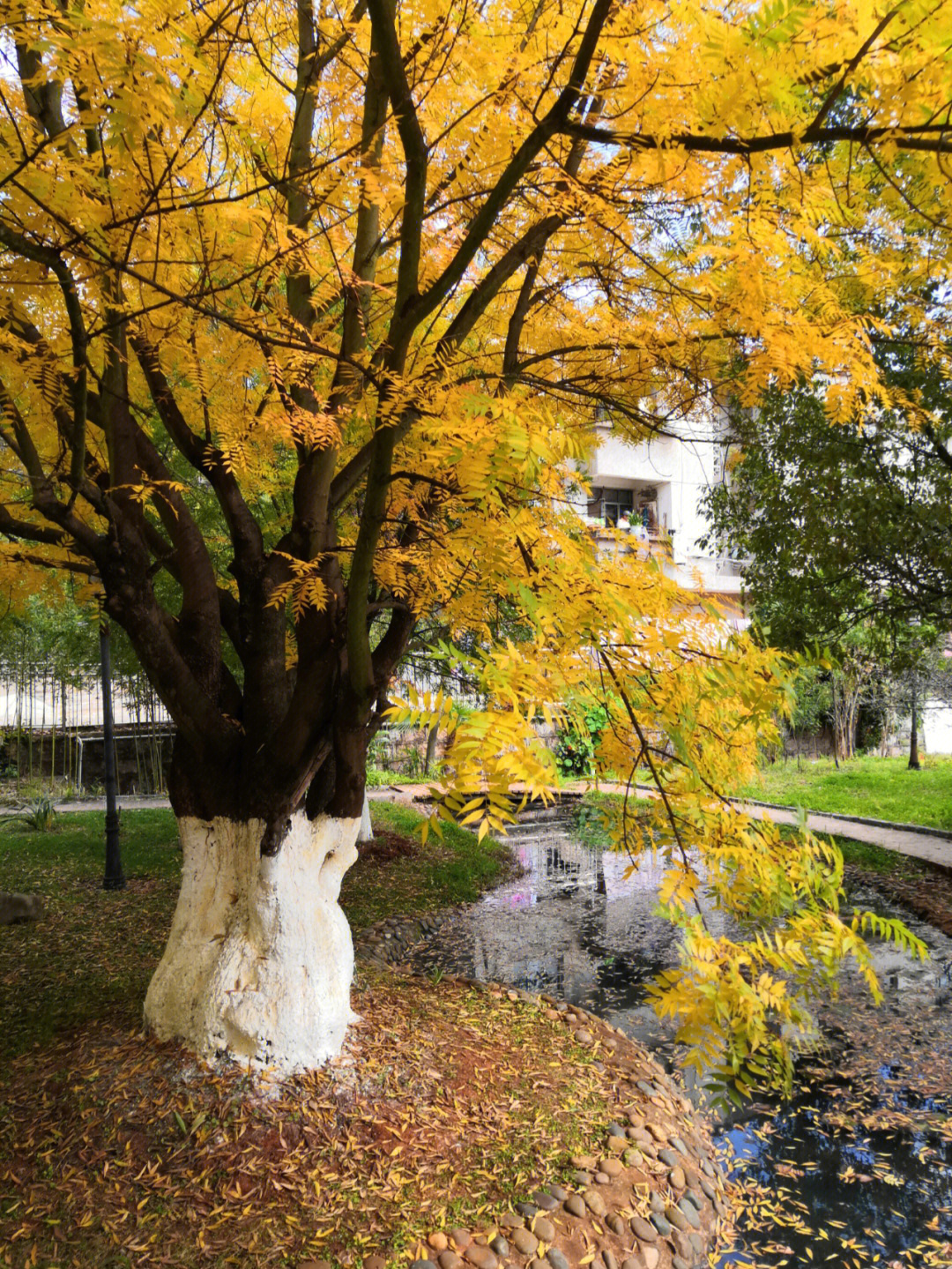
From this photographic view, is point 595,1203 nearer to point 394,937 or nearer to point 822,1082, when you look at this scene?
point 822,1082

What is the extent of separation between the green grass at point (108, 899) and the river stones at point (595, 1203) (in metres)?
2.40

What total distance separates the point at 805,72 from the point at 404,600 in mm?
2480

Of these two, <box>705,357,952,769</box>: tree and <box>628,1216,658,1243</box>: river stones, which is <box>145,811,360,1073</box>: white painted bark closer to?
<box>628,1216,658,1243</box>: river stones

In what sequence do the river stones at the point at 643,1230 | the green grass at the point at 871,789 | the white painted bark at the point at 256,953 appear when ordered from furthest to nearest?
the green grass at the point at 871,789 < the white painted bark at the point at 256,953 < the river stones at the point at 643,1230

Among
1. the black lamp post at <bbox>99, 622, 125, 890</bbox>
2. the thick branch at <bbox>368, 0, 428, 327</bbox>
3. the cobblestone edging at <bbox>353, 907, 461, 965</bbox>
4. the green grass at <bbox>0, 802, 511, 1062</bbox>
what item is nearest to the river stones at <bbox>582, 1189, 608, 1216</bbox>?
the green grass at <bbox>0, 802, 511, 1062</bbox>

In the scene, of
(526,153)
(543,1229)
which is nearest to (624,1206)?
(543,1229)

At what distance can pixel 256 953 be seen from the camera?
382 cm

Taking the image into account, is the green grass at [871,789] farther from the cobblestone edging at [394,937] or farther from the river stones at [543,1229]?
the river stones at [543,1229]

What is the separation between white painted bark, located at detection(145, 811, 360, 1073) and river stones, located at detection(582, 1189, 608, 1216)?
1309 mm

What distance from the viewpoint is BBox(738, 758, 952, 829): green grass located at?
11.7m

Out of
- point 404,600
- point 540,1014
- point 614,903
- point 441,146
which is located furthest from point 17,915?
point 441,146

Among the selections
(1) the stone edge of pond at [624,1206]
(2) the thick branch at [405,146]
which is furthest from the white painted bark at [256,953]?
(2) the thick branch at [405,146]

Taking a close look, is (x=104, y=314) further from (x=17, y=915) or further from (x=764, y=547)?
(x=764, y=547)

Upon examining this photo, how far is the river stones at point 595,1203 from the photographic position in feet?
10.8
